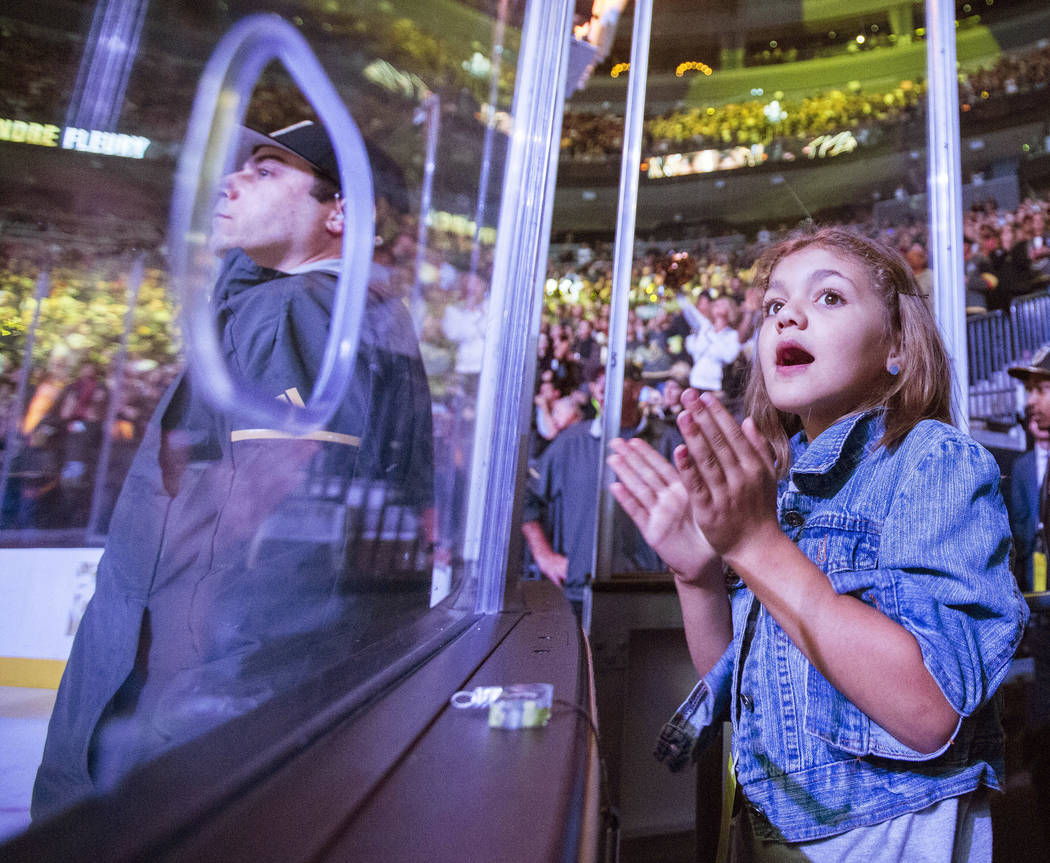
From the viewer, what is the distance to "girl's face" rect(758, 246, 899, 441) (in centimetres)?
91

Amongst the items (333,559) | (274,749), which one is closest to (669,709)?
(333,559)

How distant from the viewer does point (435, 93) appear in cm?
135

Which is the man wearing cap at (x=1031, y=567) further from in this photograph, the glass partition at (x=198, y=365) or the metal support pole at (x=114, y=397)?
the metal support pole at (x=114, y=397)

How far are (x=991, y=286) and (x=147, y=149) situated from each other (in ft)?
19.9

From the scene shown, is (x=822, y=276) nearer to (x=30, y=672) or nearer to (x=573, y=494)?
(x=30, y=672)

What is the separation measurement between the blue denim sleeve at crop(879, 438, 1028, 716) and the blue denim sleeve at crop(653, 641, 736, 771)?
0.35 m

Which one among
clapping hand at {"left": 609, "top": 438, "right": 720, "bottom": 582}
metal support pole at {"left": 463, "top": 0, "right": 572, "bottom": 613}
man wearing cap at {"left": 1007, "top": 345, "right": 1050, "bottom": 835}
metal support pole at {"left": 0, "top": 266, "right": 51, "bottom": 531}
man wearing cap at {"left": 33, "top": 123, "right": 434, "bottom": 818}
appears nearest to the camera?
metal support pole at {"left": 0, "top": 266, "right": 51, "bottom": 531}

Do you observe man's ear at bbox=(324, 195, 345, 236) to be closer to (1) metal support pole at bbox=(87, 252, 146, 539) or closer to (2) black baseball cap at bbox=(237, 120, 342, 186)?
(2) black baseball cap at bbox=(237, 120, 342, 186)

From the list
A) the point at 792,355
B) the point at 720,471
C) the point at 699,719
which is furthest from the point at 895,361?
the point at 699,719

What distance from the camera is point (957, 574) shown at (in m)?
0.66

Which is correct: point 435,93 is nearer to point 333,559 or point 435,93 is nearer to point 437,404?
point 437,404

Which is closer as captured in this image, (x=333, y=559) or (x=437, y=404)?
(x=333, y=559)

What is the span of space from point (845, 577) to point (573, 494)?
2911 millimetres

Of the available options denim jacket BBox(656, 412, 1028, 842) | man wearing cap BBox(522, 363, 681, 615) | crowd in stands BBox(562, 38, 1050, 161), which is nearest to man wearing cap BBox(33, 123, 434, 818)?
denim jacket BBox(656, 412, 1028, 842)
